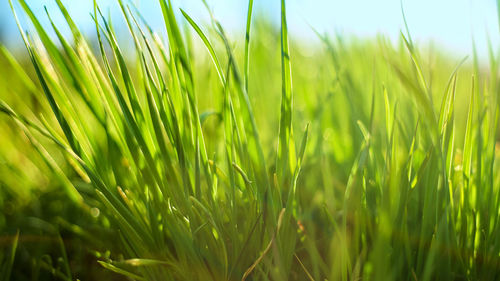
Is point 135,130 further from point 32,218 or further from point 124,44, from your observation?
point 124,44

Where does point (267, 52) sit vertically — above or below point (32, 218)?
above

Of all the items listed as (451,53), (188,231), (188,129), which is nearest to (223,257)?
(188,231)

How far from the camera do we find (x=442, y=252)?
40cm

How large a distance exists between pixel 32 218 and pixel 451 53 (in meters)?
2.27

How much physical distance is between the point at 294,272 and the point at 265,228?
0.27 feet

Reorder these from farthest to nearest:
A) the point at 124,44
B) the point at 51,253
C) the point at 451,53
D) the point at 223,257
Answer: the point at 451,53 → the point at 124,44 → the point at 51,253 → the point at 223,257

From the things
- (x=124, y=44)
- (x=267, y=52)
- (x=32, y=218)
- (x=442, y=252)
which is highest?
(x=124, y=44)

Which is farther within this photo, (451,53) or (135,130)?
(451,53)

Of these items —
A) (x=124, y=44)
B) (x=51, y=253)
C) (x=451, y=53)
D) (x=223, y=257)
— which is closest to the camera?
(x=223, y=257)

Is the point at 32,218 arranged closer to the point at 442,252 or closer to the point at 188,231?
the point at 188,231

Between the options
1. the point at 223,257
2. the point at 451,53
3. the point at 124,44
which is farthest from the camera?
the point at 451,53

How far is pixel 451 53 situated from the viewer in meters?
2.17

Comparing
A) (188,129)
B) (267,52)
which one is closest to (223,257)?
(188,129)

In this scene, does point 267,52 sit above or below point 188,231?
above
